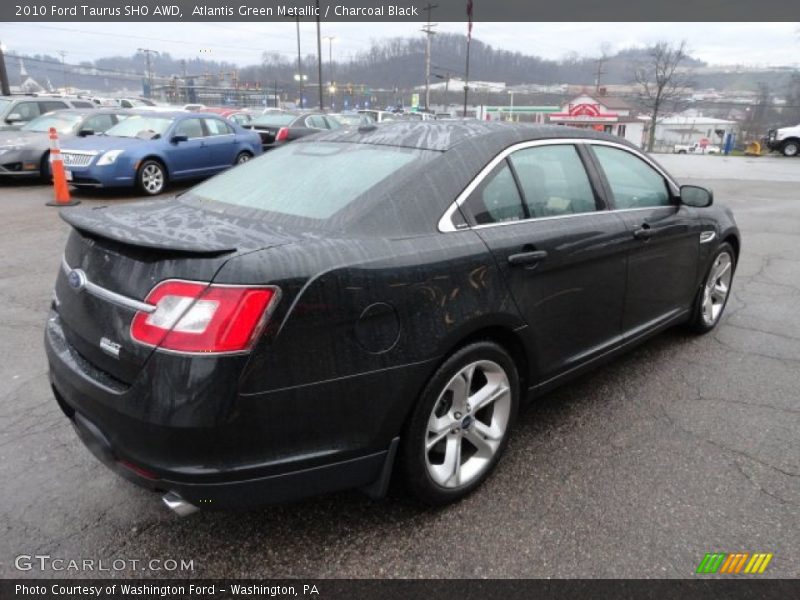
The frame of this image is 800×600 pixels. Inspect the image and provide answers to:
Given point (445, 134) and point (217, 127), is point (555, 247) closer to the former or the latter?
point (445, 134)

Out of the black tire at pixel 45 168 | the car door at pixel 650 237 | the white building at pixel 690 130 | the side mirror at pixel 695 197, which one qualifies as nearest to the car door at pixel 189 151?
the black tire at pixel 45 168

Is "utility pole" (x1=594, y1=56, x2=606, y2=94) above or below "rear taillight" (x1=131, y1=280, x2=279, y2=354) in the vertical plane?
above

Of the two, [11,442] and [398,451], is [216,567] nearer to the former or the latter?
[398,451]

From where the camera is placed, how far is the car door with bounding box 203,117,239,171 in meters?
11.6

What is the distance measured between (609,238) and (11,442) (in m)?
3.16

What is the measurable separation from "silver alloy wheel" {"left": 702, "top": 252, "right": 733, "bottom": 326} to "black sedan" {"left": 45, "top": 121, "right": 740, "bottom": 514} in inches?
57.6

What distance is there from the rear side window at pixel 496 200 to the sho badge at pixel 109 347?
142 cm

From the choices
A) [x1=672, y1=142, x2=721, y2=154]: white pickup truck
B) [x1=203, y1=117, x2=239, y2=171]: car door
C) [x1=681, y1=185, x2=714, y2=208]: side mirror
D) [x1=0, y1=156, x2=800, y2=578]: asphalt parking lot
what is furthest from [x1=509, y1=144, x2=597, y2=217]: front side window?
[x1=672, y1=142, x2=721, y2=154]: white pickup truck

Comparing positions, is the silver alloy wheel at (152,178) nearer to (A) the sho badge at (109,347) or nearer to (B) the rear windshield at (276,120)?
(B) the rear windshield at (276,120)

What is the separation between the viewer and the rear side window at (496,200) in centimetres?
252

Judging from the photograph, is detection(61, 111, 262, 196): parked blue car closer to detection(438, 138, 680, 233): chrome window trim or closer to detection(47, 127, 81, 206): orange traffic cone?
detection(47, 127, 81, 206): orange traffic cone

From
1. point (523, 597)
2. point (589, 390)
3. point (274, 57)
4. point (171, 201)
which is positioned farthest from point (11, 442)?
point (274, 57)

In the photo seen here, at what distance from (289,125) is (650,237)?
1421 cm

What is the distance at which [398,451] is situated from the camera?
2262 millimetres
